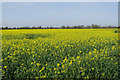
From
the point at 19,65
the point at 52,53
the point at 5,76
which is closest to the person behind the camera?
the point at 5,76

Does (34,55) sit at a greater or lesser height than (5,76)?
greater

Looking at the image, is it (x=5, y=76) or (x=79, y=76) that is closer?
(x=79, y=76)

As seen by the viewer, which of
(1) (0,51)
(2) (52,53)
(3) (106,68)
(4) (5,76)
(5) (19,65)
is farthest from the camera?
(1) (0,51)

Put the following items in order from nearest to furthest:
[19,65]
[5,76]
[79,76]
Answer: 1. [79,76]
2. [5,76]
3. [19,65]

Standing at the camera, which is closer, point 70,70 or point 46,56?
point 70,70

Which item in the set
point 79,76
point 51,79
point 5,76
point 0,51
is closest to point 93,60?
point 79,76

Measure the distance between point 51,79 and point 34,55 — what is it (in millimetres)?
1309

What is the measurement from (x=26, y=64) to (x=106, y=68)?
256 cm

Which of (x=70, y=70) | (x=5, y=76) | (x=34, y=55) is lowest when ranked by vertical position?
(x=5, y=76)

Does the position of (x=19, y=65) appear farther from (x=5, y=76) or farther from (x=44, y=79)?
(x=44, y=79)

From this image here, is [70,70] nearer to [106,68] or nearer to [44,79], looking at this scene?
[44,79]

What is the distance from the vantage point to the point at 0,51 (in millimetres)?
5250

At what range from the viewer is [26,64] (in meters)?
4.48

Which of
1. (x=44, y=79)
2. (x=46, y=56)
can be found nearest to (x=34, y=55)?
(x=46, y=56)
